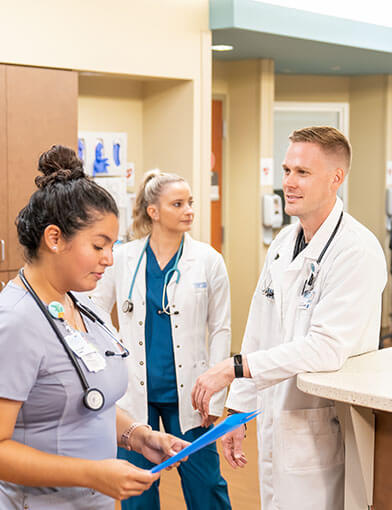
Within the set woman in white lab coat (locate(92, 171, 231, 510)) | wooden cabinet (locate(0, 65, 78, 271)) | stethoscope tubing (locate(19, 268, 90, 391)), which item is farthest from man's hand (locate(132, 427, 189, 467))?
wooden cabinet (locate(0, 65, 78, 271))

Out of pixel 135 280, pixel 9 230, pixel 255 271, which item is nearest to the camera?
pixel 135 280

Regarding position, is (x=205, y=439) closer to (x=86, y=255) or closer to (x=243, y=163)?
(x=86, y=255)

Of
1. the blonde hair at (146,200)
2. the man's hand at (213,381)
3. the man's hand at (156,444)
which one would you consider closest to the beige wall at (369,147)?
the blonde hair at (146,200)

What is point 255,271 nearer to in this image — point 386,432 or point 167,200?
point 167,200

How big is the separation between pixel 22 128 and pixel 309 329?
2645mm

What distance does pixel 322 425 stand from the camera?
2295 mm

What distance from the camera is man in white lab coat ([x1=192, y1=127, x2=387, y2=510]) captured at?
2.19m

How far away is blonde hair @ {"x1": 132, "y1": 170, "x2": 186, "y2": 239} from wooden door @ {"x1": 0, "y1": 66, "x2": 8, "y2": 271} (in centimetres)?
113

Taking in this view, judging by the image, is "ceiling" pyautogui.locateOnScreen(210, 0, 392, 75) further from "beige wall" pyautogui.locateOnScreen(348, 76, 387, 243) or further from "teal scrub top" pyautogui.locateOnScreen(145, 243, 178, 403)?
"teal scrub top" pyautogui.locateOnScreen(145, 243, 178, 403)

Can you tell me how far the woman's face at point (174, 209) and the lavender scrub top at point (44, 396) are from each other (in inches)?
64.0

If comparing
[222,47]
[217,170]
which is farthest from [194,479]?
[217,170]

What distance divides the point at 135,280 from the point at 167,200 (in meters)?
0.43

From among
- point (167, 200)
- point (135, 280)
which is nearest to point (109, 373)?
point (135, 280)

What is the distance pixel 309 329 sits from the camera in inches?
87.6
